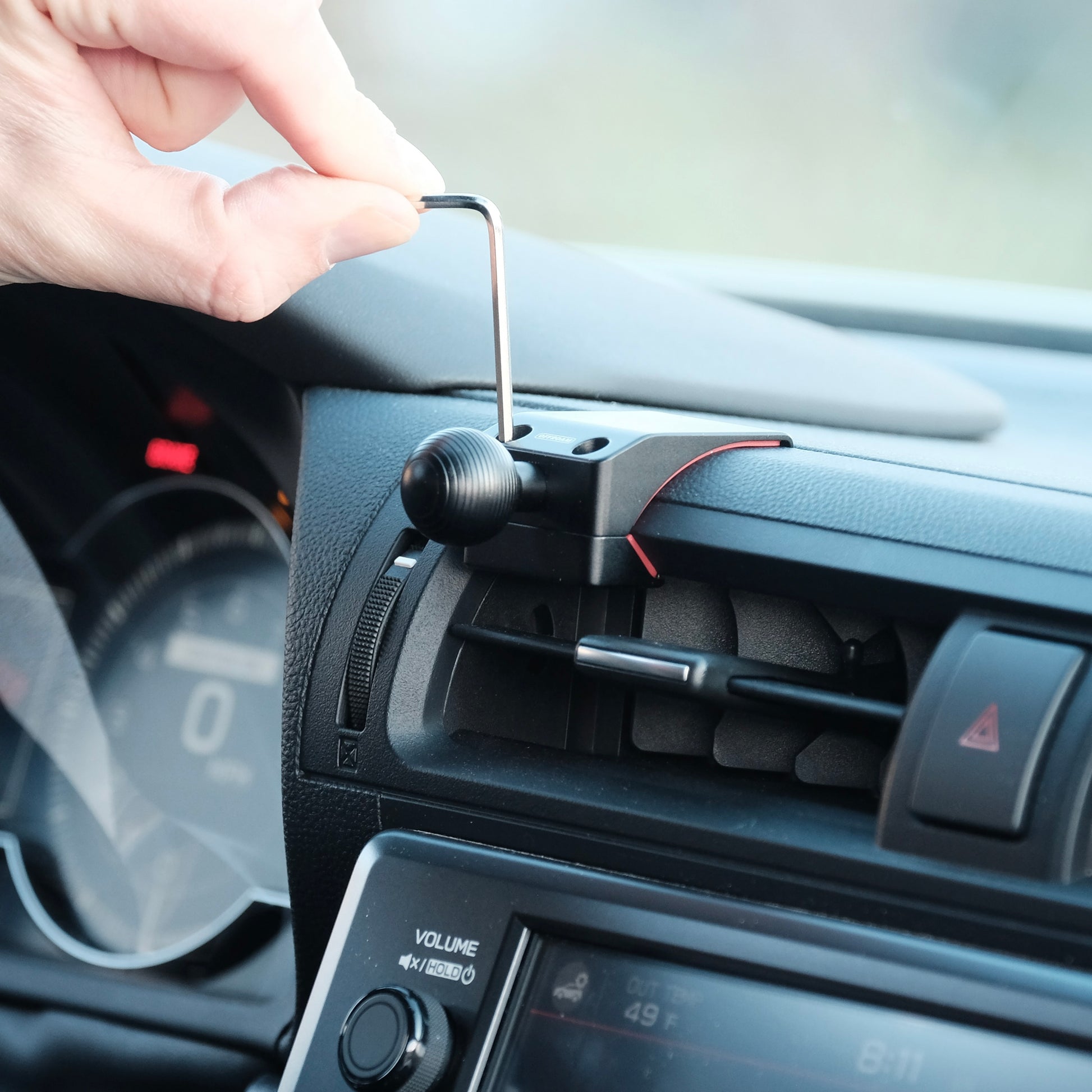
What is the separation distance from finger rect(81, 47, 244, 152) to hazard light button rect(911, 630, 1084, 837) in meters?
0.55

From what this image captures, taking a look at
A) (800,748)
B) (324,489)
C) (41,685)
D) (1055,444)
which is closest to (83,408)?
(41,685)

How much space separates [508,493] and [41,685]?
2.70ft

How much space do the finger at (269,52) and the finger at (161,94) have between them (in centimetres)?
2

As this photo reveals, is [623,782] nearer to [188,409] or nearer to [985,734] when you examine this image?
[985,734]

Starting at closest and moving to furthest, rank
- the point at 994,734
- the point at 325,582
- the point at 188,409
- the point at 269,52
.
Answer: the point at 269,52, the point at 994,734, the point at 325,582, the point at 188,409

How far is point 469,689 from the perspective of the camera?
1.01m

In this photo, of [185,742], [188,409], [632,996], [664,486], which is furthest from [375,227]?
[185,742]

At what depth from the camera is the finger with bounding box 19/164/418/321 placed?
2.33 feet

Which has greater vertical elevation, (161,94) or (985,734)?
(161,94)

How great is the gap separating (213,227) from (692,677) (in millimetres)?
415

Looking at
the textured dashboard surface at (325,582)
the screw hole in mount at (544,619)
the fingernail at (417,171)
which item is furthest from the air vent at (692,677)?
the fingernail at (417,171)

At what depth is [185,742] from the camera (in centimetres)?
139

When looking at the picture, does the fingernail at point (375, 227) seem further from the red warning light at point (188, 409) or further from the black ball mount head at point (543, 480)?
the red warning light at point (188, 409)

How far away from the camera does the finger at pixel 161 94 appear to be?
2.27 feet
